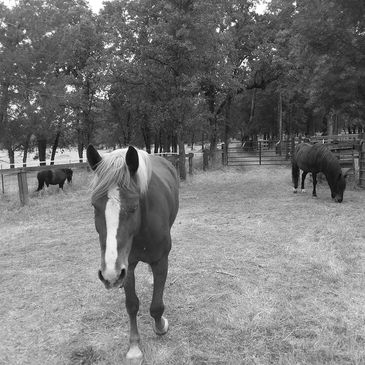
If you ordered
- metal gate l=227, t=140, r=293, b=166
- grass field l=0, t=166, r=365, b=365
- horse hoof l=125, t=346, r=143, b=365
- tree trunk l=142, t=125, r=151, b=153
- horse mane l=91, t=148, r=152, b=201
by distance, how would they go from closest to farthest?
horse mane l=91, t=148, r=152, b=201, horse hoof l=125, t=346, r=143, b=365, grass field l=0, t=166, r=365, b=365, metal gate l=227, t=140, r=293, b=166, tree trunk l=142, t=125, r=151, b=153

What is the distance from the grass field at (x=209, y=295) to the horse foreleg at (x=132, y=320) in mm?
86

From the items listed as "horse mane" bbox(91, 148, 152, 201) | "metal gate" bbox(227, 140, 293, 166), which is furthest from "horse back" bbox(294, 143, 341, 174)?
"metal gate" bbox(227, 140, 293, 166)

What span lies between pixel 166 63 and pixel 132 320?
11319 millimetres

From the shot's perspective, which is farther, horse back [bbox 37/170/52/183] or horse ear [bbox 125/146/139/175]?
horse back [bbox 37/170/52/183]

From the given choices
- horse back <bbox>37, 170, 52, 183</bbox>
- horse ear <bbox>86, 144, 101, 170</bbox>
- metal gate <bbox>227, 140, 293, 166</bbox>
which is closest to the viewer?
horse ear <bbox>86, 144, 101, 170</bbox>

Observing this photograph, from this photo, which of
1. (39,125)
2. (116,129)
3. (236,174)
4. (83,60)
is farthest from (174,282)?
(116,129)

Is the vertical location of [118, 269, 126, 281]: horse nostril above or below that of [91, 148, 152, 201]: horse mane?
below

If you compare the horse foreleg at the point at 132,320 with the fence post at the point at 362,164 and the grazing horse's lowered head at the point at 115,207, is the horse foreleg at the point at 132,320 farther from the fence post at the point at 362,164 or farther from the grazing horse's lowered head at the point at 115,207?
the fence post at the point at 362,164

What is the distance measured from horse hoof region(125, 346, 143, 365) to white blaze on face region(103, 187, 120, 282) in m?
1.12

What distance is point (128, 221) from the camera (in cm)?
230

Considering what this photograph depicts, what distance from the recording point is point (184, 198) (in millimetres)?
10609

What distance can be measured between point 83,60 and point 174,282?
71.2 feet

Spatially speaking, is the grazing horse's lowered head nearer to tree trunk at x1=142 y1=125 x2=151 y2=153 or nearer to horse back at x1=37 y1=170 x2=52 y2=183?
horse back at x1=37 y1=170 x2=52 y2=183

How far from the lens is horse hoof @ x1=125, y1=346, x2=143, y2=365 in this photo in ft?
9.44
